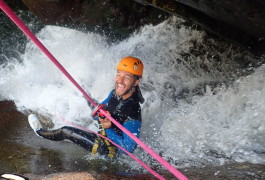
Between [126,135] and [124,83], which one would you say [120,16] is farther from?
[126,135]

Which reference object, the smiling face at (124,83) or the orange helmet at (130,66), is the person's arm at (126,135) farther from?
the orange helmet at (130,66)

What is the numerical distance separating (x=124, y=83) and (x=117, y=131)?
664 millimetres

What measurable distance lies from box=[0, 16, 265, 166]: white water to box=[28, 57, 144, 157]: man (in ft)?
1.93

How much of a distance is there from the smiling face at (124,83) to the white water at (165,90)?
34.6 inches

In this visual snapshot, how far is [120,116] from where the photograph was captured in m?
3.37

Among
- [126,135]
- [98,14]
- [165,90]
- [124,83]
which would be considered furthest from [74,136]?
[98,14]

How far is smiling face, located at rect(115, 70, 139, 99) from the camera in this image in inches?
140

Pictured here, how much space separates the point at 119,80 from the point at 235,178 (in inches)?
76.1

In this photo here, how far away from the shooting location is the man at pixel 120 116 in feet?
10.8

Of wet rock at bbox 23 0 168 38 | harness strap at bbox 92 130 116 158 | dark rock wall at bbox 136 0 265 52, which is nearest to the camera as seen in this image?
dark rock wall at bbox 136 0 265 52

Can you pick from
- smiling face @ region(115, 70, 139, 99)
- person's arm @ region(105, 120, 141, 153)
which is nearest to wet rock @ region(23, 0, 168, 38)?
smiling face @ region(115, 70, 139, 99)

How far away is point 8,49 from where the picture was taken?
7984mm

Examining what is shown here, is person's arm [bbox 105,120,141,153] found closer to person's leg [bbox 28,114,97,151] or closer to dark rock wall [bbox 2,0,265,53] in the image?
person's leg [bbox 28,114,97,151]

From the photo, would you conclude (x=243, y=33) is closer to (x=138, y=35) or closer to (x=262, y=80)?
(x=262, y=80)
